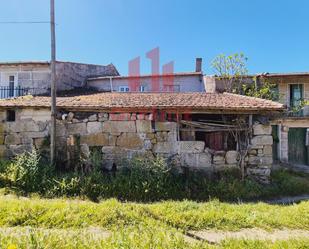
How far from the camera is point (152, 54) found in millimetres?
9930

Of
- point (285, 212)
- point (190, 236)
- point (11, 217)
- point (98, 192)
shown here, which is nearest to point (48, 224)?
point (11, 217)

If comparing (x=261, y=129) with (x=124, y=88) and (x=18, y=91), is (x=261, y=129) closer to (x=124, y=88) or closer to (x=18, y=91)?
(x=124, y=88)

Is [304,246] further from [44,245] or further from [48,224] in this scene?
[48,224]

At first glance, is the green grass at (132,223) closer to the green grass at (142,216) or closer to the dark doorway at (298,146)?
the green grass at (142,216)

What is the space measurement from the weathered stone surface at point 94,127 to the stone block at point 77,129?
0.14 m

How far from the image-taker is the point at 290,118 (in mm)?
15391

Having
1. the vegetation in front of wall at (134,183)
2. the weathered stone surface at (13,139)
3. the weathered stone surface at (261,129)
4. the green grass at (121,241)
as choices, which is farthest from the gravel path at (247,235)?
the weathered stone surface at (13,139)

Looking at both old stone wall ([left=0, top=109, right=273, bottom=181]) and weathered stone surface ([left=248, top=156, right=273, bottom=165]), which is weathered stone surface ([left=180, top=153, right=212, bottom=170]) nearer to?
old stone wall ([left=0, top=109, right=273, bottom=181])

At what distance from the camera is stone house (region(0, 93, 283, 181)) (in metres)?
7.67

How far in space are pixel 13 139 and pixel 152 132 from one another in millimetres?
4582

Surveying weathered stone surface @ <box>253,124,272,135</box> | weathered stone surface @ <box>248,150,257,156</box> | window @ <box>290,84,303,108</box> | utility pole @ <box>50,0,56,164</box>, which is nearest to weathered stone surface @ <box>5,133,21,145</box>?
utility pole @ <box>50,0,56,164</box>

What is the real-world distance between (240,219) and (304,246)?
4.39ft

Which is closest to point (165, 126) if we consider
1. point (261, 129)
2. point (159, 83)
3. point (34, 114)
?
point (261, 129)

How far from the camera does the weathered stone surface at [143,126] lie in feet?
25.8
